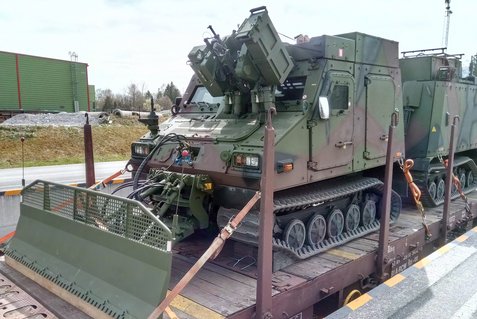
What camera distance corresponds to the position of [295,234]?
17.5 feet

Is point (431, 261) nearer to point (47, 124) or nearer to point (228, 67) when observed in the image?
point (228, 67)

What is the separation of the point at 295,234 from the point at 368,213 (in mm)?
Result: 1875

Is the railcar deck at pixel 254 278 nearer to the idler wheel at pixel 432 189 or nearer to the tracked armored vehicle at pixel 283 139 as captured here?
the tracked armored vehicle at pixel 283 139

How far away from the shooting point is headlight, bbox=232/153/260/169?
15.4ft

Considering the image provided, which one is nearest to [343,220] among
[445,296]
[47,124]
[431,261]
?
[431,261]

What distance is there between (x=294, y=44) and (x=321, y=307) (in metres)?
3.31

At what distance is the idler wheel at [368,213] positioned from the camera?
6617 millimetres

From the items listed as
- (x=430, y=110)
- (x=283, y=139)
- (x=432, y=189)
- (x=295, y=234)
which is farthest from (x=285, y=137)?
(x=432, y=189)

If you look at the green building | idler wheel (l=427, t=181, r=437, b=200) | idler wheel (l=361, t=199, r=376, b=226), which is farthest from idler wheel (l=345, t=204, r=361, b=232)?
the green building

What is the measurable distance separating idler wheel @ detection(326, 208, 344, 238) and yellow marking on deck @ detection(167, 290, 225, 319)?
93.4 inches

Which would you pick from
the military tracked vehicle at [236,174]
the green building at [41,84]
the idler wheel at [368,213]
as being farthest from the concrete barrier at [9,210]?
the green building at [41,84]

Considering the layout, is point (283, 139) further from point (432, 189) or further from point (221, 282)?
point (432, 189)

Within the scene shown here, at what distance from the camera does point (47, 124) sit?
77.2 feet

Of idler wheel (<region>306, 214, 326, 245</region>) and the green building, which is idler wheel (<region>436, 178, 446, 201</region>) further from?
the green building
